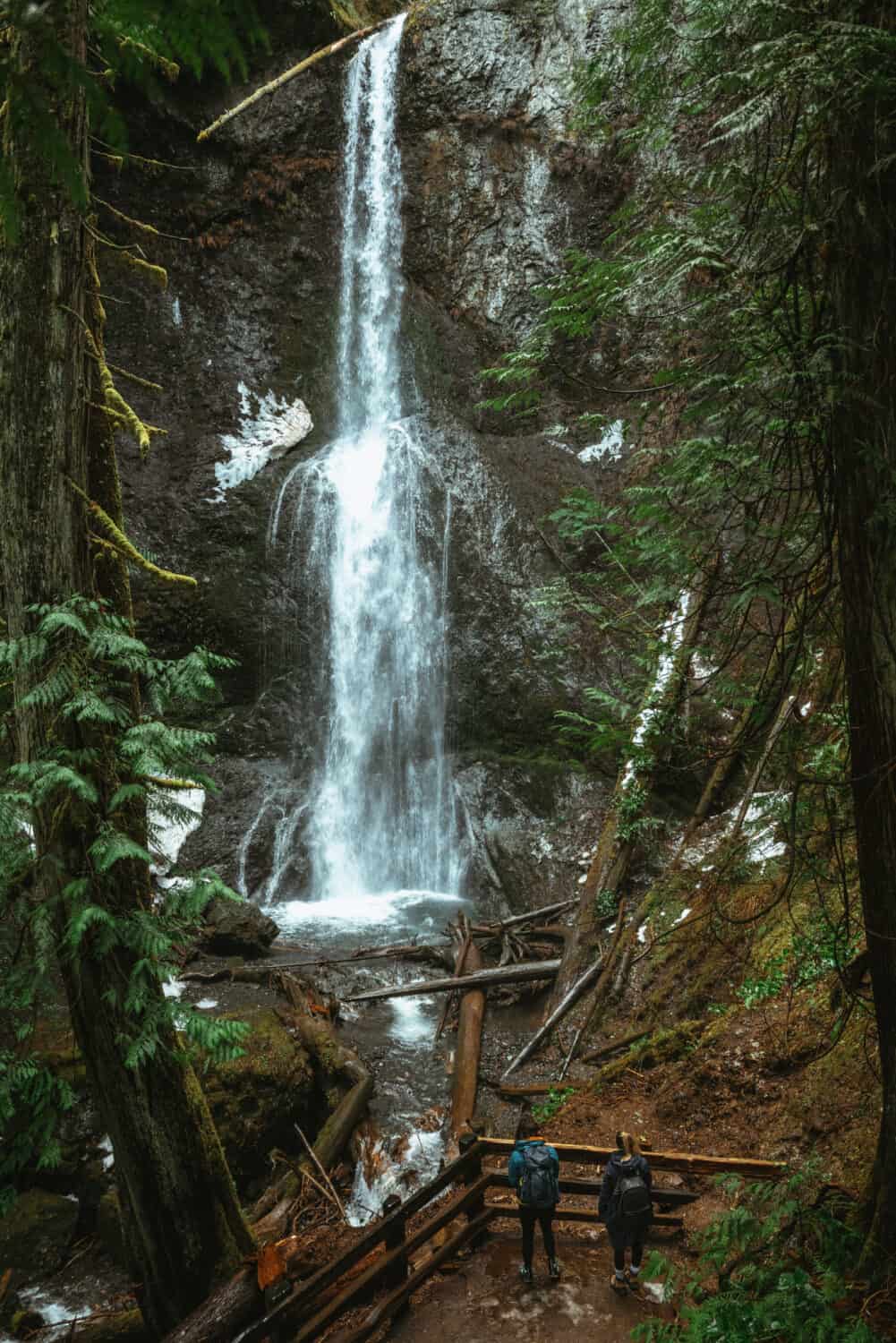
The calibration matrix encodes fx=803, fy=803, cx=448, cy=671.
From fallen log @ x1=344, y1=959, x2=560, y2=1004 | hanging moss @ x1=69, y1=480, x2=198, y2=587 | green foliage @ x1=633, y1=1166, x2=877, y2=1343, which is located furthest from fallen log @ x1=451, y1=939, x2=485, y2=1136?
hanging moss @ x1=69, y1=480, x2=198, y2=587

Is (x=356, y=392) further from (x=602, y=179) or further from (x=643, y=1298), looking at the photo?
(x=643, y=1298)

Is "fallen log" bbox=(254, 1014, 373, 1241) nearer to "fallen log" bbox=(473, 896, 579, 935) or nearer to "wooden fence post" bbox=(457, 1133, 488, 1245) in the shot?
"wooden fence post" bbox=(457, 1133, 488, 1245)

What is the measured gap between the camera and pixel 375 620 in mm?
17266

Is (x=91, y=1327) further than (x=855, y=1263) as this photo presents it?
Yes

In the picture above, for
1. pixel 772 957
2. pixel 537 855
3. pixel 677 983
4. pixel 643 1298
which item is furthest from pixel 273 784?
pixel 643 1298

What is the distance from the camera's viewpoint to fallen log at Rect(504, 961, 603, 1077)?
8461 millimetres

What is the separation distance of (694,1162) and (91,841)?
171 inches

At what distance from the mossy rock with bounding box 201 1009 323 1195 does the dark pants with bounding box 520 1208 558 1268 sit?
279cm

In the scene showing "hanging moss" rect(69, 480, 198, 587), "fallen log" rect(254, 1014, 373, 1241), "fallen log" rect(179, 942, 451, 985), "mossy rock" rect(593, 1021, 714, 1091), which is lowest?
"fallen log" rect(254, 1014, 373, 1241)

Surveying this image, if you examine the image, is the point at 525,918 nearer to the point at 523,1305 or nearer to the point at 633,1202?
the point at 523,1305

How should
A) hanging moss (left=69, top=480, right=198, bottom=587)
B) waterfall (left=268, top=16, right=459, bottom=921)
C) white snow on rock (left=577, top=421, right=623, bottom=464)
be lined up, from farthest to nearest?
white snow on rock (left=577, top=421, right=623, bottom=464) < waterfall (left=268, top=16, right=459, bottom=921) < hanging moss (left=69, top=480, right=198, bottom=587)

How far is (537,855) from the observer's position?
14.1 metres

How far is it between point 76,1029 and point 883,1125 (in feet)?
13.7

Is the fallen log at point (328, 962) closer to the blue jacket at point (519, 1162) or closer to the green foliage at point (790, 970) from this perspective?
the green foliage at point (790, 970)
